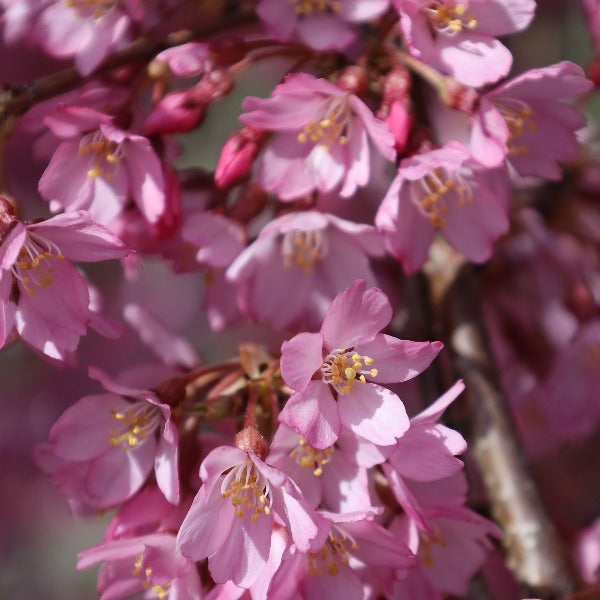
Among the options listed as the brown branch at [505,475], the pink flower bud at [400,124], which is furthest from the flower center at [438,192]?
the brown branch at [505,475]

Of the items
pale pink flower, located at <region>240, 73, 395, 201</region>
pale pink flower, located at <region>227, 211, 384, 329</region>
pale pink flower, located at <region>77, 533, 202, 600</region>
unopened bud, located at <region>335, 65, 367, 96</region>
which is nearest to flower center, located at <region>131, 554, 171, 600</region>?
pale pink flower, located at <region>77, 533, 202, 600</region>

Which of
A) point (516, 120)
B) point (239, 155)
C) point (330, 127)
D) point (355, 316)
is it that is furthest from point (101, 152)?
point (516, 120)

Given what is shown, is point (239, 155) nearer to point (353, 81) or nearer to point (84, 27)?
point (353, 81)

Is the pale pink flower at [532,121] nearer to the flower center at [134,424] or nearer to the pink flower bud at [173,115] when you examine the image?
the pink flower bud at [173,115]

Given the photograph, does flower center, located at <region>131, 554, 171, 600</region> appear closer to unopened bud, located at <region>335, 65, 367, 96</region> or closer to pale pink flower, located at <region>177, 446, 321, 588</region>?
pale pink flower, located at <region>177, 446, 321, 588</region>

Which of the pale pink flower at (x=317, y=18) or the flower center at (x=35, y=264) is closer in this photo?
the flower center at (x=35, y=264)

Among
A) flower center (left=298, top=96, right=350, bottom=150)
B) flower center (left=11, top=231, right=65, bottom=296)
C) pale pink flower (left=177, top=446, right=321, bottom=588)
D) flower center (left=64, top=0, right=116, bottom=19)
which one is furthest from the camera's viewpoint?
Result: flower center (left=64, top=0, right=116, bottom=19)
